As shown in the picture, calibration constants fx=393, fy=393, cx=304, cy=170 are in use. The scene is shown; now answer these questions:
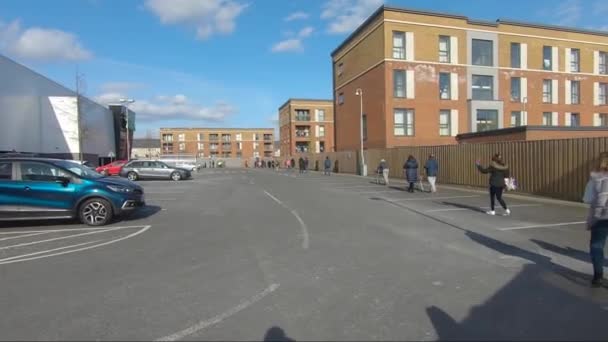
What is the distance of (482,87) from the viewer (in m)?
36.8

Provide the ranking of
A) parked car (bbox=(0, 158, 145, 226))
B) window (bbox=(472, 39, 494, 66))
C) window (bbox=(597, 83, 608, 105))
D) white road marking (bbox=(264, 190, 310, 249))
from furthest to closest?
window (bbox=(597, 83, 608, 105)) → window (bbox=(472, 39, 494, 66)) → parked car (bbox=(0, 158, 145, 226)) → white road marking (bbox=(264, 190, 310, 249))

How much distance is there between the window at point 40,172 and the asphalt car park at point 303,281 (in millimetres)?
1236

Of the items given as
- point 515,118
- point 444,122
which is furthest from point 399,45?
point 515,118

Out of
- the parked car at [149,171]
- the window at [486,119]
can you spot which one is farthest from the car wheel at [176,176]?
the window at [486,119]

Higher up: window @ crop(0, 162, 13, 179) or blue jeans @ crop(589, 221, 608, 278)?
window @ crop(0, 162, 13, 179)

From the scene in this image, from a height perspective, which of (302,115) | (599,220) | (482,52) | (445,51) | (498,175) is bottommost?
(599,220)

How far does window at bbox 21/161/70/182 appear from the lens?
30.5ft

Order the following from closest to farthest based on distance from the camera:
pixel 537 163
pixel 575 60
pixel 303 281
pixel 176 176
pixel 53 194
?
pixel 303 281
pixel 53 194
pixel 537 163
pixel 176 176
pixel 575 60

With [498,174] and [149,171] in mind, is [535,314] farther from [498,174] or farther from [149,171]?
[149,171]

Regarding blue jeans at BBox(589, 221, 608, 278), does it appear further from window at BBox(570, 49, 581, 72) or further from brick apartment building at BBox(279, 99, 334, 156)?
brick apartment building at BBox(279, 99, 334, 156)

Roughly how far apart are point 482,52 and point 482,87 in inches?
125

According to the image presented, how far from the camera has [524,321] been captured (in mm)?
3875

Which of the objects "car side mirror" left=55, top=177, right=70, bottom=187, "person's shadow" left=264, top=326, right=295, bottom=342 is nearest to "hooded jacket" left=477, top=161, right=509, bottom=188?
"person's shadow" left=264, top=326, right=295, bottom=342

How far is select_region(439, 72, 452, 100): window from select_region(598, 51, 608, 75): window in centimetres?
1831
